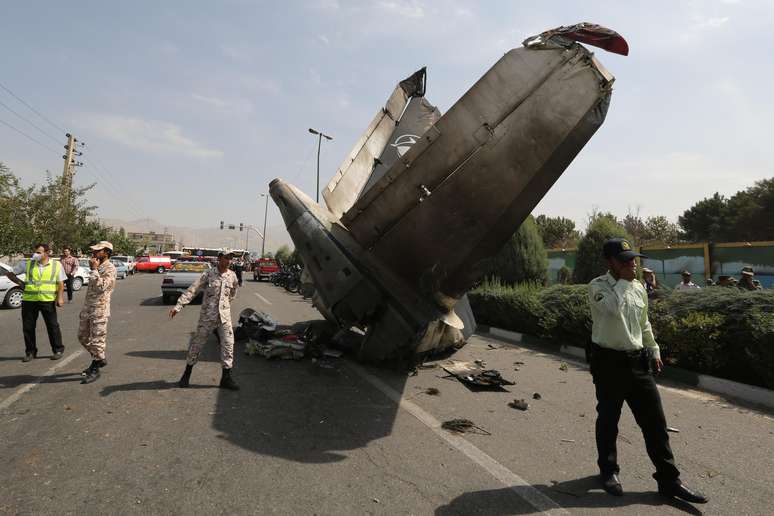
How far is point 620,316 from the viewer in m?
3.21

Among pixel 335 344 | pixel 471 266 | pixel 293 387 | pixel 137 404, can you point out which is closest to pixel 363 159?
pixel 335 344

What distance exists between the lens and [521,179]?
4.64m

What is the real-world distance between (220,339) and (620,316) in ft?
14.8

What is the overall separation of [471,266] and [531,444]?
2277 millimetres

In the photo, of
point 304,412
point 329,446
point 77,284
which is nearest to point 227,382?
point 304,412

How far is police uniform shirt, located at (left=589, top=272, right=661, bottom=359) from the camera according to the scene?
10.6 ft

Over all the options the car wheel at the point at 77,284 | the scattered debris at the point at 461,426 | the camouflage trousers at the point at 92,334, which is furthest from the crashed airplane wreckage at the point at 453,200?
the car wheel at the point at 77,284

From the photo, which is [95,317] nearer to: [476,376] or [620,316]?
[476,376]

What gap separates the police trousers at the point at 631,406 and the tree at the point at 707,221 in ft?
165

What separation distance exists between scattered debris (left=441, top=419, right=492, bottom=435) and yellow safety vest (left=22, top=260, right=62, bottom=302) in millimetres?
6454

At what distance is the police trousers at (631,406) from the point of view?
123 inches

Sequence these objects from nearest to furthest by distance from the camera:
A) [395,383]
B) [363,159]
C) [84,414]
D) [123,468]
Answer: [123,468], [84,414], [395,383], [363,159]

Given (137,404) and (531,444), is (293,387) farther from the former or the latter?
(531,444)

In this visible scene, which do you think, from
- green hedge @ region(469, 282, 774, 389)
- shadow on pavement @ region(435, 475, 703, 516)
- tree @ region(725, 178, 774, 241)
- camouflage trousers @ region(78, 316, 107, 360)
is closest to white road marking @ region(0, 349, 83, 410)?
camouflage trousers @ region(78, 316, 107, 360)
